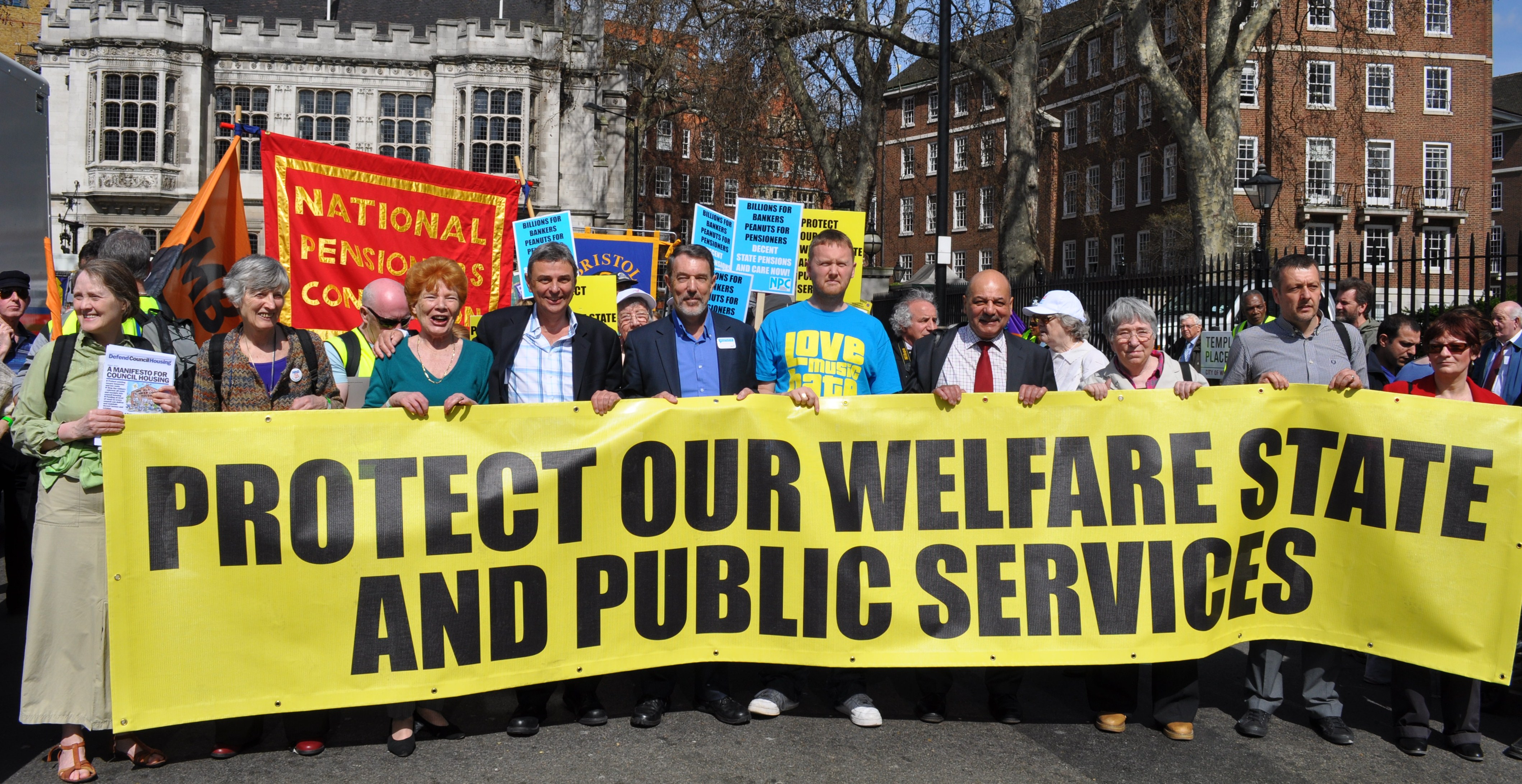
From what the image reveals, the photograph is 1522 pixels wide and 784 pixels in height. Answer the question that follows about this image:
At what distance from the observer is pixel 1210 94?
20328mm

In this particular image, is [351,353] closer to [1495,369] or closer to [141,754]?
[141,754]

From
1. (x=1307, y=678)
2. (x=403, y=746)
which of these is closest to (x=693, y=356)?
(x=403, y=746)

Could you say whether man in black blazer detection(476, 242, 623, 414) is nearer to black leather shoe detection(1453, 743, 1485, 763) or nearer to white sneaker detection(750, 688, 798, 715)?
white sneaker detection(750, 688, 798, 715)

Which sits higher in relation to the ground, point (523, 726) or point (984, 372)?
point (984, 372)

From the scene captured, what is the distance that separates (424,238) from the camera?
24.8 feet

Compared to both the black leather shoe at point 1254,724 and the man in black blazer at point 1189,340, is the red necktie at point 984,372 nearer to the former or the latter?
the black leather shoe at point 1254,724

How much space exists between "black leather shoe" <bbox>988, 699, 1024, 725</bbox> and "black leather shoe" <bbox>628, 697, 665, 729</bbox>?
1.37 metres

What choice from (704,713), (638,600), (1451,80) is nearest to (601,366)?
(638,600)

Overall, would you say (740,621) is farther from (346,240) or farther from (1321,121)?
(1321,121)

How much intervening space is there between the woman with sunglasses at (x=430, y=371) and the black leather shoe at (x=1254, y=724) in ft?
10.0

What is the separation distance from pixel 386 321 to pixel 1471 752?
5.19 meters

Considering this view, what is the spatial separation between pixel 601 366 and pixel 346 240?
3402 mm

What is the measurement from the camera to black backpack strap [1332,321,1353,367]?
474cm

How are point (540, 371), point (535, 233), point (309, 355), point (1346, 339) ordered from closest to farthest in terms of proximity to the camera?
point (309, 355) < point (540, 371) < point (1346, 339) < point (535, 233)
